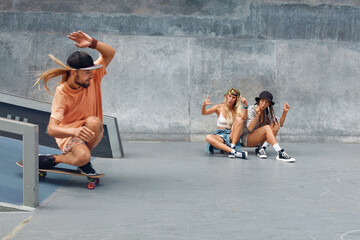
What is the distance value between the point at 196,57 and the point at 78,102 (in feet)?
17.4

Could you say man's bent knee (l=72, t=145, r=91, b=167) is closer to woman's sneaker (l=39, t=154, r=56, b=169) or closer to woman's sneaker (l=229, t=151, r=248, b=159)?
woman's sneaker (l=39, t=154, r=56, b=169)

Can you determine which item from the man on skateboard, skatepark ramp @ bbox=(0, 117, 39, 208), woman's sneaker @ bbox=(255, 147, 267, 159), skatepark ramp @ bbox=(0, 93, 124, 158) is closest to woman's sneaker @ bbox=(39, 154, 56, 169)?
the man on skateboard

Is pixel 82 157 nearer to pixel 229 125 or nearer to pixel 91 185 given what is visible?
pixel 91 185

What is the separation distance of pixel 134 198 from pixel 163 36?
5957mm

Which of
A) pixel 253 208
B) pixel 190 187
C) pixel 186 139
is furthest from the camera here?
pixel 186 139

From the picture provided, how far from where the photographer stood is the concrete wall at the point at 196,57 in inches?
376

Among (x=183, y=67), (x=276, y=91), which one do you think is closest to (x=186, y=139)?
(x=183, y=67)

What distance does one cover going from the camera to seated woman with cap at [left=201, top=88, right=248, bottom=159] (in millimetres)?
7051

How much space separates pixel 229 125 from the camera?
727 cm

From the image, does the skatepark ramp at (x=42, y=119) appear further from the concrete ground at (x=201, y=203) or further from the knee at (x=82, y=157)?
the knee at (x=82, y=157)

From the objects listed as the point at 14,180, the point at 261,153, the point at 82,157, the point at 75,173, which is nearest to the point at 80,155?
the point at 82,157

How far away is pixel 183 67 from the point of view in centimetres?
967

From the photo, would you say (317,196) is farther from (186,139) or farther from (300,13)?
(300,13)

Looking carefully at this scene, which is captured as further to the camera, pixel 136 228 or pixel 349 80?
pixel 349 80
